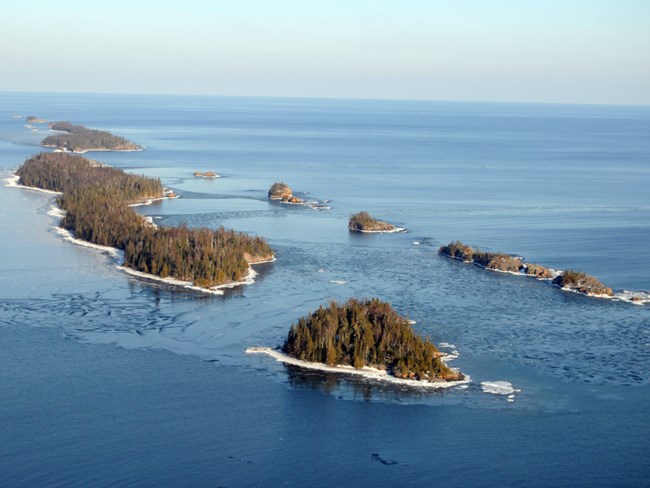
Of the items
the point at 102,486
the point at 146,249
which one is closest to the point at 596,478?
Answer: the point at 102,486

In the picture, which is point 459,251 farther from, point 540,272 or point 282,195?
point 282,195

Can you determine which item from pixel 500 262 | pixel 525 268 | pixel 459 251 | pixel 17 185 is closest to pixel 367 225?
pixel 459 251

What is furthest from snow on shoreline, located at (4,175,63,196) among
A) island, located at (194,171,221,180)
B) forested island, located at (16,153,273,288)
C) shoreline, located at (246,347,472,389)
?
shoreline, located at (246,347,472,389)

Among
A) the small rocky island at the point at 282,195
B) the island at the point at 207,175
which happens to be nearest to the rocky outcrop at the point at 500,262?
the small rocky island at the point at 282,195

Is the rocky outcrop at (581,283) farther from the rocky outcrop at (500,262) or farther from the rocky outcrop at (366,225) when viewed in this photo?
the rocky outcrop at (366,225)

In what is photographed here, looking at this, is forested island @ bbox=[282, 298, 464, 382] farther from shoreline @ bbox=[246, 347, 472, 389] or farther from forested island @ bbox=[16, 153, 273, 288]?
forested island @ bbox=[16, 153, 273, 288]

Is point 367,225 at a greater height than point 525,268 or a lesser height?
greater
